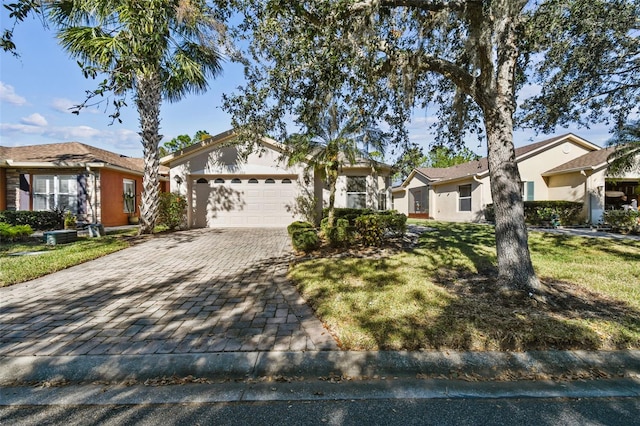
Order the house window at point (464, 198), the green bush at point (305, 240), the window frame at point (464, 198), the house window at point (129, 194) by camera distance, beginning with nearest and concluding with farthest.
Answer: the green bush at point (305, 240)
the house window at point (129, 194)
the window frame at point (464, 198)
the house window at point (464, 198)

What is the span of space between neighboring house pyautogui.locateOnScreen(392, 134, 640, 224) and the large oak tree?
841cm

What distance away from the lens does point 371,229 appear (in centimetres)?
823

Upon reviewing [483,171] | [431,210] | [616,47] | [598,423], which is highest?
[616,47]

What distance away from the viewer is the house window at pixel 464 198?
18.2 meters

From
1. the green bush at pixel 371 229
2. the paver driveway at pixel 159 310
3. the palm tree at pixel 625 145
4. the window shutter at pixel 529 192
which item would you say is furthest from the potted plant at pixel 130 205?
the window shutter at pixel 529 192

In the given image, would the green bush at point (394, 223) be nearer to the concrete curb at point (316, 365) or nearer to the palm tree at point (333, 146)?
the palm tree at point (333, 146)

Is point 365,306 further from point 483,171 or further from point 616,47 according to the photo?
point 483,171

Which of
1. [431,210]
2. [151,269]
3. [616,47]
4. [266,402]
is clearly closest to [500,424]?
[266,402]

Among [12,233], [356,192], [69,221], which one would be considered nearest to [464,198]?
[356,192]

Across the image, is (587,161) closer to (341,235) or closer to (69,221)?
(341,235)

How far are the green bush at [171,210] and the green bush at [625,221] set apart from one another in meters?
18.1

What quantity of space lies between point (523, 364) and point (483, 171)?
1631cm

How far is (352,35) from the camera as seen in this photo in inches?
186

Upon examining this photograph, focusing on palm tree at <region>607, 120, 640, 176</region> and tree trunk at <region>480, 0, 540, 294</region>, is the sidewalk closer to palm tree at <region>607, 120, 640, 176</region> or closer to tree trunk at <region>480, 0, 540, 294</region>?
tree trunk at <region>480, 0, 540, 294</region>
